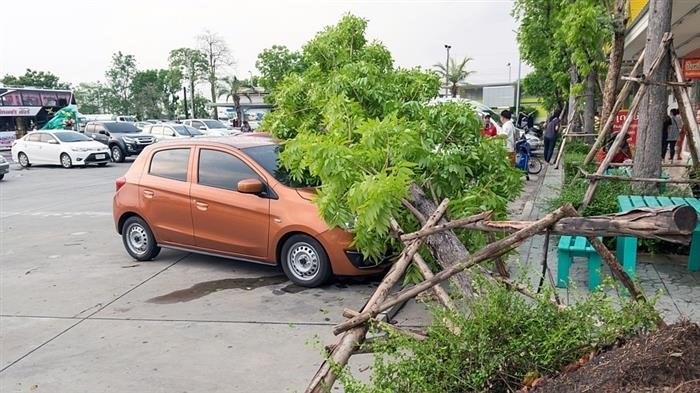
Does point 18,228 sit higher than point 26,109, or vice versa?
point 26,109

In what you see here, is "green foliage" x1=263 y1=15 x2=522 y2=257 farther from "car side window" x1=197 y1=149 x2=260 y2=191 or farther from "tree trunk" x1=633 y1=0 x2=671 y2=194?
"tree trunk" x1=633 y1=0 x2=671 y2=194

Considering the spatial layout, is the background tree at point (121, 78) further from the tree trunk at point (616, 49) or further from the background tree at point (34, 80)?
the tree trunk at point (616, 49)

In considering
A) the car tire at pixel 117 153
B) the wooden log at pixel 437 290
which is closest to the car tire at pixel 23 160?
the car tire at pixel 117 153

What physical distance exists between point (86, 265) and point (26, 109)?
30.5m

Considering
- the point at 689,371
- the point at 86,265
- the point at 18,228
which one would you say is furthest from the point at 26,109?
the point at 689,371

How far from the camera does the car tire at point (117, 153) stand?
83.6 ft

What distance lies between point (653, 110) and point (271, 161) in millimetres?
4991

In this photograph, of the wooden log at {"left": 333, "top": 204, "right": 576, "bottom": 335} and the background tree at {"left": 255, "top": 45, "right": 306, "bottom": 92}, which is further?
the background tree at {"left": 255, "top": 45, "right": 306, "bottom": 92}

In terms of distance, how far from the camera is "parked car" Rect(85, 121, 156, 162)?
25.3 meters

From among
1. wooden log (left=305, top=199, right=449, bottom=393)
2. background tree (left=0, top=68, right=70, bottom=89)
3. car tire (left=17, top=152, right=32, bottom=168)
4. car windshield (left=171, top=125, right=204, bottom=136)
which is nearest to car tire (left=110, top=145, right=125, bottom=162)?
car windshield (left=171, top=125, right=204, bottom=136)

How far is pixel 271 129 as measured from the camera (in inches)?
281

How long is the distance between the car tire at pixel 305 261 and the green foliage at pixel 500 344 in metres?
3.22

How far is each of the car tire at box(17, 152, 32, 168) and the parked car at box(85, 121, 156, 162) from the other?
300 cm

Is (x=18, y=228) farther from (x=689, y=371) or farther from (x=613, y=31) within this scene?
(x=613, y=31)
